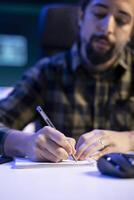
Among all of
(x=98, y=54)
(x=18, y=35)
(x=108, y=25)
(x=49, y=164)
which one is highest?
(x=108, y=25)

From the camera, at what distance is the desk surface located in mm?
690

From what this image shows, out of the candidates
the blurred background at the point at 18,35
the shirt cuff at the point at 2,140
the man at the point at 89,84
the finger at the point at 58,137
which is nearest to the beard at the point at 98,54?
the man at the point at 89,84

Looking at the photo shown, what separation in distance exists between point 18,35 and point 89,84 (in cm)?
297

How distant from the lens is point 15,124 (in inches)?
62.4

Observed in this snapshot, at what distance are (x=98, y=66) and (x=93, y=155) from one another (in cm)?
66

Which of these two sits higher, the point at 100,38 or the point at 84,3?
the point at 84,3

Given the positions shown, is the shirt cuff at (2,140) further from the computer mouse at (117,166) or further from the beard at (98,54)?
the beard at (98,54)

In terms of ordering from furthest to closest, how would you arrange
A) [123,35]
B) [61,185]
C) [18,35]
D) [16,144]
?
[18,35] → [123,35] → [16,144] → [61,185]

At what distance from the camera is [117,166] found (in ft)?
2.70

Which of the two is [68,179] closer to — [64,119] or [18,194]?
[18,194]

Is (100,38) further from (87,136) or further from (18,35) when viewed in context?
(18,35)

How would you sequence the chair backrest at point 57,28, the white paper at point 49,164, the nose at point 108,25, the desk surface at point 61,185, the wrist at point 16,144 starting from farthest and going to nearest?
the chair backrest at point 57,28 < the nose at point 108,25 < the wrist at point 16,144 < the white paper at point 49,164 < the desk surface at point 61,185

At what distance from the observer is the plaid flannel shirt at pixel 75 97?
5.25 ft

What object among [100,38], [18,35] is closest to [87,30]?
[100,38]
